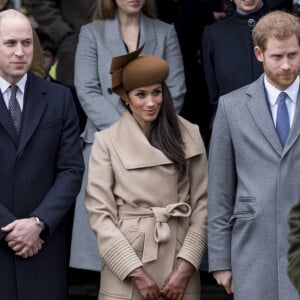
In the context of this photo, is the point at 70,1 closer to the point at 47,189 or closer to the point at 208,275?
the point at 208,275

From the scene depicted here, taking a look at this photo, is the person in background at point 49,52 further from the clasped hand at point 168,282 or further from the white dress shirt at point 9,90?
the clasped hand at point 168,282

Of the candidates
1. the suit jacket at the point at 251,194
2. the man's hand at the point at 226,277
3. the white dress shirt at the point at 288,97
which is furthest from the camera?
the man's hand at the point at 226,277


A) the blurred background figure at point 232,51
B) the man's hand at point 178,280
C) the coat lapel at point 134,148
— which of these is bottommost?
the man's hand at point 178,280

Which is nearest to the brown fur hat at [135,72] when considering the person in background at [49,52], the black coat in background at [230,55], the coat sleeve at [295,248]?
the black coat in background at [230,55]

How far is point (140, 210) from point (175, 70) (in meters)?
A: 1.52

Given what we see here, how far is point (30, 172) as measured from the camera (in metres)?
6.25

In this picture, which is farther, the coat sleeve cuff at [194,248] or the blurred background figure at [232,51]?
the blurred background figure at [232,51]

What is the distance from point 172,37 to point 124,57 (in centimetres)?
128

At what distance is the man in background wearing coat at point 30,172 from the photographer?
6203 mm

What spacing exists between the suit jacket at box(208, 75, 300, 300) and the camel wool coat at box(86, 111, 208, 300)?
0.30 meters

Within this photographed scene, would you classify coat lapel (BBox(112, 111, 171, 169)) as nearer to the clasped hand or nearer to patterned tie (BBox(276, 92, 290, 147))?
the clasped hand

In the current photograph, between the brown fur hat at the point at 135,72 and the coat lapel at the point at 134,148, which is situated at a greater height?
the brown fur hat at the point at 135,72

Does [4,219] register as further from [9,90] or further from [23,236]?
[9,90]

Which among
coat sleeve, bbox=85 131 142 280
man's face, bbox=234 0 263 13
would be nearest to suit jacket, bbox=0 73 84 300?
coat sleeve, bbox=85 131 142 280
